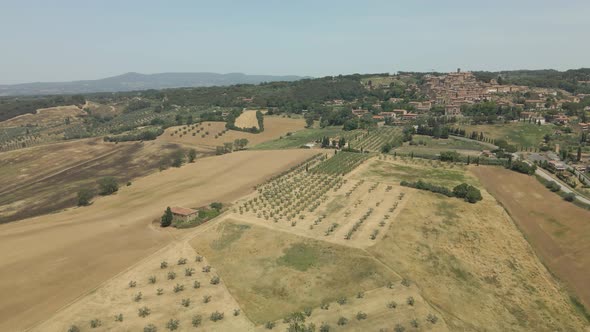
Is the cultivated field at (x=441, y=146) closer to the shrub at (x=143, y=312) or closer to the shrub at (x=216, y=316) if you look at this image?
the shrub at (x=216, y=316)

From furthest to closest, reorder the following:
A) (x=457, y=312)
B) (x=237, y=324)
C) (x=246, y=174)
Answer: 1. (x=246, y=174)
2. (x=457, y=312)
3. (x=237, y=324)

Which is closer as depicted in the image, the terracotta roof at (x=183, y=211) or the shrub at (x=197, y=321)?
the shrub at (x=197, y=321)

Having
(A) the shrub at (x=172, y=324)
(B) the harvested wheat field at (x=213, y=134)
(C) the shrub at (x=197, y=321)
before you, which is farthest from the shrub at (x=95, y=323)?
(B) the harvested wheat field at (x=213, y=134)

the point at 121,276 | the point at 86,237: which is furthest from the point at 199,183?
the point at 121,276

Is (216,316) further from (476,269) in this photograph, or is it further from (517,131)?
(517,131)

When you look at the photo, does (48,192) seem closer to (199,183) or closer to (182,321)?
(199,183)

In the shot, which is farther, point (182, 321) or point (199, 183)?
point (199, 183)

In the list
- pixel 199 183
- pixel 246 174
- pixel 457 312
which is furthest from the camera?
pixel 246 174
